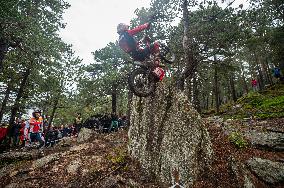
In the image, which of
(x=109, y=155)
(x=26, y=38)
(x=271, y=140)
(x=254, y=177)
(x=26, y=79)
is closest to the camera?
(x=254, y=177)

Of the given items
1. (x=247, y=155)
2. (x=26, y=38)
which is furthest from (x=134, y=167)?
(x=26, y=38)

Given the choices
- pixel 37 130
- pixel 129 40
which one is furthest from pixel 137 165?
pixel 37 130

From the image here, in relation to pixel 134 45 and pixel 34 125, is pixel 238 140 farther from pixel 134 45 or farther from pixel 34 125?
pixel 34 125

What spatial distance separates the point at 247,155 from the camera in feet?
29.2

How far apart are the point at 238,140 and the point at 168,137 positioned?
263 cm

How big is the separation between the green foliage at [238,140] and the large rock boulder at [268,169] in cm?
90

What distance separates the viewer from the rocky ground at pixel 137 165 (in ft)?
26.5

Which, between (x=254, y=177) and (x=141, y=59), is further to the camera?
(x=141, y=59)

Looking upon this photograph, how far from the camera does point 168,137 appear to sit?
30.9 ft

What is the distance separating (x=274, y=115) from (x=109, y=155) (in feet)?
27.9

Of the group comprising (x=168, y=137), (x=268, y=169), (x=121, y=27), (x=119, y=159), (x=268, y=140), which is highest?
(x=121, y=27)

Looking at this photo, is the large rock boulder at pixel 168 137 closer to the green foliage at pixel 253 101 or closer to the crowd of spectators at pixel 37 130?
the crowd of spectators at pixel 37 130

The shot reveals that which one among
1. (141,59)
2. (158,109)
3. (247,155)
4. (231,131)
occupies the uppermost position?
(141,59)

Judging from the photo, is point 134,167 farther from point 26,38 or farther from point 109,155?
point 26,38
